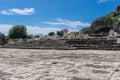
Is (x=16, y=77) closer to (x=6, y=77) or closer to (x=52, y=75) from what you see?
(x=6, y=77)

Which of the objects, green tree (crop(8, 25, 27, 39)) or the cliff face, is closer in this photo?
the cliff face

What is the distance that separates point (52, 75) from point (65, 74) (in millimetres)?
279

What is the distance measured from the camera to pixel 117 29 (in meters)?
33.0

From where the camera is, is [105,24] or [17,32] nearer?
[105,24]

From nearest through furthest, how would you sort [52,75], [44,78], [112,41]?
[44,78] < [52,75] < [112,41]

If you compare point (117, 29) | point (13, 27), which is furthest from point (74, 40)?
point (13, 27)

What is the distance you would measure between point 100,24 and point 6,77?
34684 millimetres

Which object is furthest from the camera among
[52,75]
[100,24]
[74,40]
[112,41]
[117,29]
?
[100,24]

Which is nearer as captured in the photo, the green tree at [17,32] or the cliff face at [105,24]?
the cliff face at [105,24]

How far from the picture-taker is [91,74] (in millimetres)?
4285

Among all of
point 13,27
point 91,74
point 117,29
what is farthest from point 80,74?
point 13,27

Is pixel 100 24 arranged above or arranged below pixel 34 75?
above

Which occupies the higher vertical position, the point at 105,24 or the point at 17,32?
the point at 105,24

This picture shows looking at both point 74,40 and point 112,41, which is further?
point 74,40
